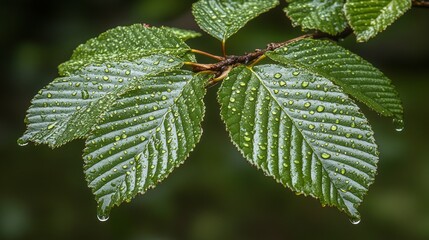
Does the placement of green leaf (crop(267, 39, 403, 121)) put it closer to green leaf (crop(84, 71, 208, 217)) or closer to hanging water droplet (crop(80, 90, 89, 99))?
green leaf (crop(84, 71, 208, 217))

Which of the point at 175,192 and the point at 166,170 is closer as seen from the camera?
the point at 166,170

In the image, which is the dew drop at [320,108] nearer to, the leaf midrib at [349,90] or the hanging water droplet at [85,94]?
the leaf midrib at [349,90]

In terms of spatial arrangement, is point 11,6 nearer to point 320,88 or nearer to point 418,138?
point 418,138

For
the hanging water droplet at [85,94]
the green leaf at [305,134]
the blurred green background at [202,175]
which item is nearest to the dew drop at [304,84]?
the green leaf at [305,134]

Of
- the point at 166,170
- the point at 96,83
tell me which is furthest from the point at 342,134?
the point at 96,83

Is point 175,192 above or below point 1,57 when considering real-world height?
below

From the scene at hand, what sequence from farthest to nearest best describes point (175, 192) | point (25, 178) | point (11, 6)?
1. point (11, 6)
2. point (25, 178)
3. point (175, 192)

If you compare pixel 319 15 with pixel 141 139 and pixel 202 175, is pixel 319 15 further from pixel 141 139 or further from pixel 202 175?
pixel 202 175

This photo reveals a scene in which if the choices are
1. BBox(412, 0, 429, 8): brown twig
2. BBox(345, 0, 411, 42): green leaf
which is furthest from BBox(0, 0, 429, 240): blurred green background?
BBox(345, 0, 411, 42): green leaf
